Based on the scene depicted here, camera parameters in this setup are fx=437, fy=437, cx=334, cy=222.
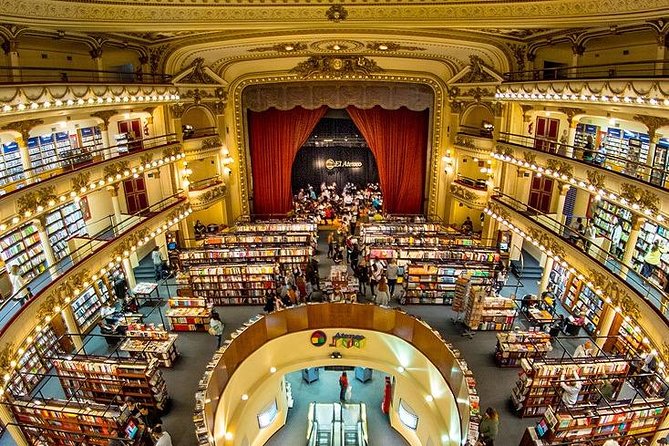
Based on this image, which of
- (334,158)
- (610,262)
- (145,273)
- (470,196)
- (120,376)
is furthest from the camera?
(334,158)

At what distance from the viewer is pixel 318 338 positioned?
12344 mm

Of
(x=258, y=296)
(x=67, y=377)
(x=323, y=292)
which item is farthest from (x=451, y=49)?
(x=67, y=377)

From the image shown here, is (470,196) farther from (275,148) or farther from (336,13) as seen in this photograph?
(336,13)

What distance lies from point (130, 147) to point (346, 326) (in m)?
9.13

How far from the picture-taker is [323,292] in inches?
521

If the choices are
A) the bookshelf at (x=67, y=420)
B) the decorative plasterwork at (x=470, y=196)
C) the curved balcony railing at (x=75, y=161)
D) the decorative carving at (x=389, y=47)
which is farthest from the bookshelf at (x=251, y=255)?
the decorative carving at (x=389, y=47)

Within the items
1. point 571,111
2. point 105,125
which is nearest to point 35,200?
point 105,125

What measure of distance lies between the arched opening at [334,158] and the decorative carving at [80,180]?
1055cm

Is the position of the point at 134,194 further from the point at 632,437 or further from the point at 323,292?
the point at 632,437

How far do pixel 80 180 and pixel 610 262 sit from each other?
529 inches

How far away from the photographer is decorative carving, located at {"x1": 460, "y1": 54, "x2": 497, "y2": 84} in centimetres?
1503

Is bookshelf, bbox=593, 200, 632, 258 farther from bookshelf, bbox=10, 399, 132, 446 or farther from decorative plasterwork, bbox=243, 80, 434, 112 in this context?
bookshelf, bbox=10, 399, 132, 446

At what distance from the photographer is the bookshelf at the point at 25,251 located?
1077 centimetres

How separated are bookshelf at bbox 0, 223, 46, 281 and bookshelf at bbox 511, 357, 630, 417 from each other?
11.7m
